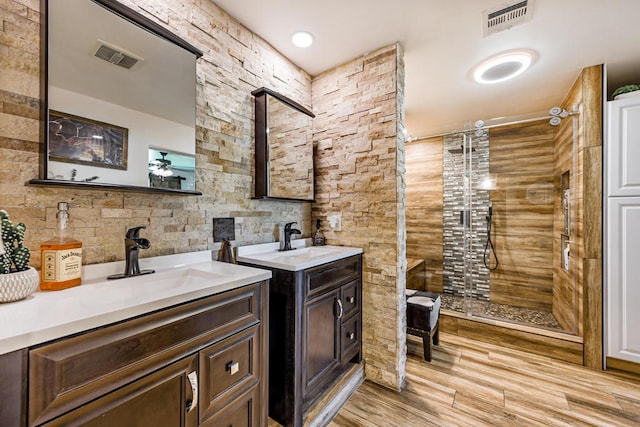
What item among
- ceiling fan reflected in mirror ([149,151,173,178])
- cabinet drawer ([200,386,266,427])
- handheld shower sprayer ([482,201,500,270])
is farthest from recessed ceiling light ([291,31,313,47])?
handheld shower sprayer ([482,201,500,270])

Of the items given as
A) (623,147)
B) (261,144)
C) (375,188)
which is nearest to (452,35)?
(375,188)

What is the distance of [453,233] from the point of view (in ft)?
12.3

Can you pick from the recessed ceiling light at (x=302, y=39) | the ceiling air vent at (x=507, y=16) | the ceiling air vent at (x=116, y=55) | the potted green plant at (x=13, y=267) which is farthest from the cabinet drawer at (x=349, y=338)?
the ceiling air vent at (x=507, y=16)

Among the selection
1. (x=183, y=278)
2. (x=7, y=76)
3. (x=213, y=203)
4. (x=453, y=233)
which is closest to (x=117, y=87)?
(x=7, y=76)

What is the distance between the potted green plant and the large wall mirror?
22 centimetres

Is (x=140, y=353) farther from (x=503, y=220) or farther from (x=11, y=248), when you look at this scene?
(x=503, y=220)

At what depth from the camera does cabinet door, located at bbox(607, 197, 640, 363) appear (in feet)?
6.90

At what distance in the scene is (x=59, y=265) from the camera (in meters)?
0.98

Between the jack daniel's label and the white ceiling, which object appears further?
the white ceiling

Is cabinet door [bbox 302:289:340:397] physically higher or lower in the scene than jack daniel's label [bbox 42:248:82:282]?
lower

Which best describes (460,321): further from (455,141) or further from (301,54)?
(301,54)

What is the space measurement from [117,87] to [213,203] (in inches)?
28.7

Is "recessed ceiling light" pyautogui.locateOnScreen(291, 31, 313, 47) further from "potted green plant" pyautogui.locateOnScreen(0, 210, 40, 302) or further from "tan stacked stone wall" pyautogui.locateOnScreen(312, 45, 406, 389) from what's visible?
"potted green plant" pyautogui.locateOnScreen(0, 210, 40, 302)

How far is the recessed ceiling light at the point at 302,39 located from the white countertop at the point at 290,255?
1.53m
